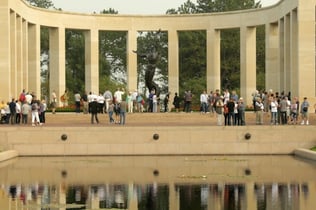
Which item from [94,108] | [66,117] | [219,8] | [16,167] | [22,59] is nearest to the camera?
[16,167]

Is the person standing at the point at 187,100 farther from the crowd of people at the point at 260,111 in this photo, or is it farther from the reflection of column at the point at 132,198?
the reflection of column at the point at 132,198

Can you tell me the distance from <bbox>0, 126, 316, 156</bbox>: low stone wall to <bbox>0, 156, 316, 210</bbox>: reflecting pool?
300cm

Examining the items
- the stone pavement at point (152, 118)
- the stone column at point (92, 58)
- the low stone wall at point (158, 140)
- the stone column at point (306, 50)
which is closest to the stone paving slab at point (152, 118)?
the stone pavement at point (152, 118)

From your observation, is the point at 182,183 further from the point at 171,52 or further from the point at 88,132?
the point at 171,52

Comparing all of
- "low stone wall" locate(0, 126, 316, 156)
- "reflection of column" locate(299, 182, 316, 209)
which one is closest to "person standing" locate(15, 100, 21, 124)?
"low stone wall" locate(0, 126, 316, 156)

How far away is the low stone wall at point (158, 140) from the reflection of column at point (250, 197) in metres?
14.2

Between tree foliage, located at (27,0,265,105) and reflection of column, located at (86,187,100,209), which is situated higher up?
tree foliage, located at (27,0,265,105)

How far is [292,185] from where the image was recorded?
23500mm

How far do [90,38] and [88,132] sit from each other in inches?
1078

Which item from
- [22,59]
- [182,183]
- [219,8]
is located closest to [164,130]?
[182,183]

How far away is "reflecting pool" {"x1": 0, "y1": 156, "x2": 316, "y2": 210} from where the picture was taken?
19.9 m

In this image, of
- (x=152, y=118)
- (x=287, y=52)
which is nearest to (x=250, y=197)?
(x=152, y=118)

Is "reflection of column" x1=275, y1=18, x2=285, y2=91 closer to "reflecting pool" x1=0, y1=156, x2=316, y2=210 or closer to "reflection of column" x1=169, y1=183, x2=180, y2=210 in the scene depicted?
"reflecting pool" x1=0, y1=156, x2=316, y2=210

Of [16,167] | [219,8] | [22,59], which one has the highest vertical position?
[219,8]
